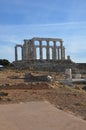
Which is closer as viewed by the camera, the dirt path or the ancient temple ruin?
the dirt path

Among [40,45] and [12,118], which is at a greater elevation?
[40,45]

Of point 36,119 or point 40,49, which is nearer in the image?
point 36,119

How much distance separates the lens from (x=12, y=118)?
13.0 meters

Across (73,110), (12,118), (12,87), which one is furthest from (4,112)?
(12,87)

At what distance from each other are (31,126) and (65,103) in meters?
6.00

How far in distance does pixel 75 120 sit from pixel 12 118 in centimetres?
216

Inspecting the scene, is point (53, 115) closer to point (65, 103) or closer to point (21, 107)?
point (21, 107)

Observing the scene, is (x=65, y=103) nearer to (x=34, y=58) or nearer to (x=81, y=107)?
(x=81, y=107)

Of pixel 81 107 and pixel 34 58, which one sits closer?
pixel 81 107

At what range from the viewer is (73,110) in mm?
15367

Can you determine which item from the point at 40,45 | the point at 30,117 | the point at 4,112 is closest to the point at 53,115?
the point at 30,117

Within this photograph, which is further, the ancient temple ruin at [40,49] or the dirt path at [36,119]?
the ancient temple ruin at [40,49]

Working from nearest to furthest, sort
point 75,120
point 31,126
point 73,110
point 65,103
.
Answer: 1. point 31,126
2. point 75,120
3. point 73,110
4. point 65,103

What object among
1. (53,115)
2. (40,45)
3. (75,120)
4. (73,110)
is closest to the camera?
(75,120)
